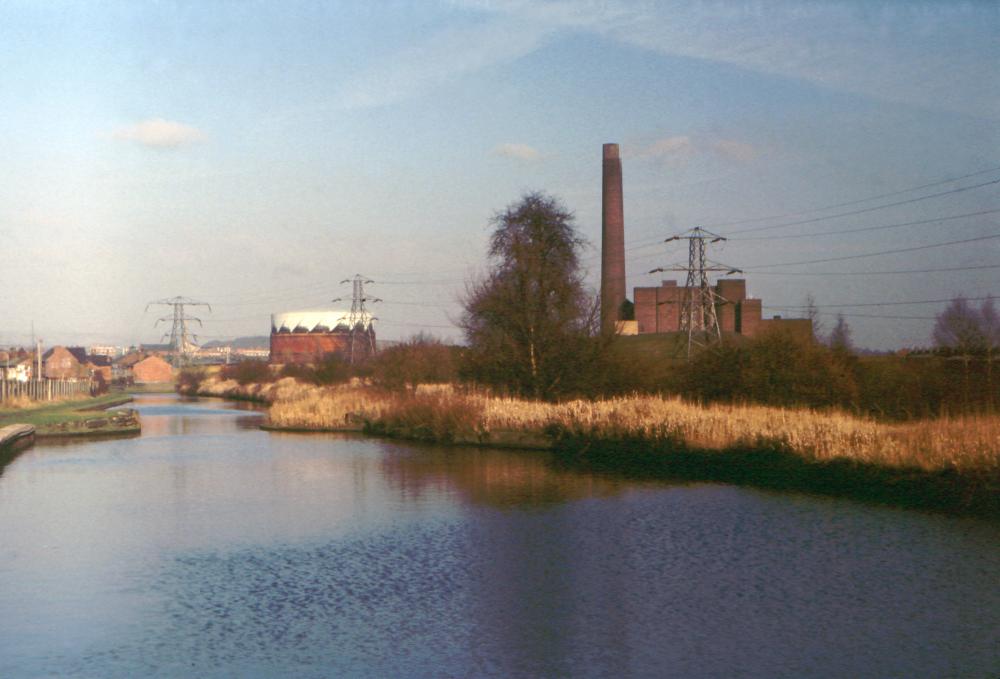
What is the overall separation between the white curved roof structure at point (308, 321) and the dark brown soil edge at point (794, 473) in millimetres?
134780

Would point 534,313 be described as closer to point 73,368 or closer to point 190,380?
point 190,380

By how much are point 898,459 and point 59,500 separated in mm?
15967

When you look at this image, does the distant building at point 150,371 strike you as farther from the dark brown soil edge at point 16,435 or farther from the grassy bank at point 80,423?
the dark brown soil edge at point 16,435

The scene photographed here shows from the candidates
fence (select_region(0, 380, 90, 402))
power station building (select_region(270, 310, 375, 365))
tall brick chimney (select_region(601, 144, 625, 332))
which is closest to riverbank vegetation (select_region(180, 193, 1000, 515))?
fence (select_region(0, 380, 90, 402))

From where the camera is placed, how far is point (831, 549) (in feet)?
41.8

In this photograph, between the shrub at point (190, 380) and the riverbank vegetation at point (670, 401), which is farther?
the shrub at point (190, 380)

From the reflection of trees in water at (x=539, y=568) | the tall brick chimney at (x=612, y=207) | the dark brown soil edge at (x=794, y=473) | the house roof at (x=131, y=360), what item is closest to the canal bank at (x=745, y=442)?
the dark brown soil edge at (x=794, y=473)

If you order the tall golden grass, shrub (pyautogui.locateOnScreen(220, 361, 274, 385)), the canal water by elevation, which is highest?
shrub (pyautogui.locateOnScreen(220, 361, 274, 385))

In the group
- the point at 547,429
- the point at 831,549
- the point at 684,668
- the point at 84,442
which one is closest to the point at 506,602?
the point at 684,668

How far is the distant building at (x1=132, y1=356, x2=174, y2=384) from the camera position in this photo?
14600 cm

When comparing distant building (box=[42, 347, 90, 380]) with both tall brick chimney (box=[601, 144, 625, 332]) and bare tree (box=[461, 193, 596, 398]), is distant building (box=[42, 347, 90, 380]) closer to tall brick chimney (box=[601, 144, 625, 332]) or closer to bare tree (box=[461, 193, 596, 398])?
tall brick chimney (box=[601, 144, 625, 332])

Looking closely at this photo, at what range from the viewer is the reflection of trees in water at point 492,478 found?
18.2 metres

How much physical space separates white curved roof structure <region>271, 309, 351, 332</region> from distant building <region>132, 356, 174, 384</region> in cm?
2147

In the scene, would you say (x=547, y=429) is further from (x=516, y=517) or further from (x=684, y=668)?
(x=684, y=668)
